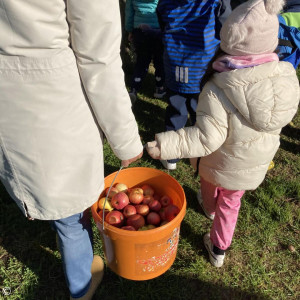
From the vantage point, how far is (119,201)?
2.25m

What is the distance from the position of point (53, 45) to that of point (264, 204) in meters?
2.25

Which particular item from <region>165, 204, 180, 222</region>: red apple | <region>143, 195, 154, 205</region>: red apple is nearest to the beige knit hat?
<region>165, 204, 180, 222</region>: red apple

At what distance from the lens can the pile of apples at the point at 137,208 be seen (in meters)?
2.16

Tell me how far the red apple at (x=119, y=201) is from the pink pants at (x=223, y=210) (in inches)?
22.4

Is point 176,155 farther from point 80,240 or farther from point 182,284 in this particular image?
point 182,284

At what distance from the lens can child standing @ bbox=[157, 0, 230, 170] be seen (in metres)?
2.53

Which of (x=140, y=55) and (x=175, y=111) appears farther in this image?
(x=140, y=55)

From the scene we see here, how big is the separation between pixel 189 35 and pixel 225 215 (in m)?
1.38

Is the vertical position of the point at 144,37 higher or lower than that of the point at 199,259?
higher

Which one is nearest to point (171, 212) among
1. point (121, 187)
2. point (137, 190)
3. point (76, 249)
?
point (137, 190)

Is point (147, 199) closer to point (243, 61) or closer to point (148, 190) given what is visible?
point (148, 190)

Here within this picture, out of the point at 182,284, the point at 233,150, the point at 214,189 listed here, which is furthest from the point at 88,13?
the point at 182,284

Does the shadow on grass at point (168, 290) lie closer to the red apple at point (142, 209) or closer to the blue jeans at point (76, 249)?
the blue jeans at point (76, 249)

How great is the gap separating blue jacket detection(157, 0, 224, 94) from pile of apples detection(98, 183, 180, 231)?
998 millimetres
